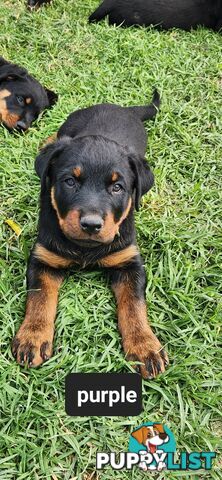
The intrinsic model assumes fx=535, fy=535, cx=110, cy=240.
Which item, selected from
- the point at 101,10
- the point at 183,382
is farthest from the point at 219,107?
the point at 183,382

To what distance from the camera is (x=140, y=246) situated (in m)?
3.43

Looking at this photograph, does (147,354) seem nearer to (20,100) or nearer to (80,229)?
(80,229)

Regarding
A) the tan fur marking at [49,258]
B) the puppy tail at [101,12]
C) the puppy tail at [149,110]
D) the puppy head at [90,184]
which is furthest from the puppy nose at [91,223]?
the puppy tail at [101,12]

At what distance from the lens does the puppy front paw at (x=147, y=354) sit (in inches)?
105

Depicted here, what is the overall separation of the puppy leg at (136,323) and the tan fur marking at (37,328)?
14.9 inches

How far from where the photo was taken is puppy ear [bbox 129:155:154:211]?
118 inches

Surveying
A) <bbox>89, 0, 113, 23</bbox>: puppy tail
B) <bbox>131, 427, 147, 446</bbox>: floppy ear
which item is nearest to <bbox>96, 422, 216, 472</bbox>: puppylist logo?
<bbox>131, 427, 147, 446</bbox>: floppy ear

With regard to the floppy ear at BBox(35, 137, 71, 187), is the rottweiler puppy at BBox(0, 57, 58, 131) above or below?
below

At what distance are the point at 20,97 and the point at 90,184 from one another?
2024mm

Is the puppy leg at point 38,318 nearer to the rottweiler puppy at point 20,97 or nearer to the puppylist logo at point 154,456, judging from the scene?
the puppylist logo at point 154,456

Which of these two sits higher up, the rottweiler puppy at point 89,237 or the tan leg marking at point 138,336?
the rottweiler puppy at point 89,237

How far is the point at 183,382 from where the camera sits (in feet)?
8.91

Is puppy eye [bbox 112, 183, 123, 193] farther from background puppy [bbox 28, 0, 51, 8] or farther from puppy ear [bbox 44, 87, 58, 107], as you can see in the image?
background puppy [bbox 28, 0, 51, 8]

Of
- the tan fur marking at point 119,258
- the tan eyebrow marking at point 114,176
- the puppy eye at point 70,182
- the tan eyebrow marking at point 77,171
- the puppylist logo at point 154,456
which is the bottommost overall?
the puppylist logo at point 154,456
